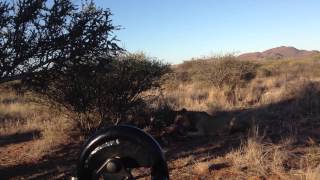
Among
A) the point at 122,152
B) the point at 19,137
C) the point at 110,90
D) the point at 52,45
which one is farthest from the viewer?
the point at 19,137

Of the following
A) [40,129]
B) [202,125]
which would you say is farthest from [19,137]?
[202,125]

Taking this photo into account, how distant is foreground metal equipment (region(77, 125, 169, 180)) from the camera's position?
2.64 metres

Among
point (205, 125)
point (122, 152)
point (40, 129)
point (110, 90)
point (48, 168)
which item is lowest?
point (48, 168)

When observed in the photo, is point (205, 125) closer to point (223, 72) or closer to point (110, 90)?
point (110, 90)

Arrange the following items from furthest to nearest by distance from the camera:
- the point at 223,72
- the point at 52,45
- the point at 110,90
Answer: the point at 223,72 → the point at 110,90 → the point at 52,45

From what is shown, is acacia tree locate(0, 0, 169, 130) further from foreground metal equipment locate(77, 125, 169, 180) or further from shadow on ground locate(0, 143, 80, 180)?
foreground metal equipment locate(77, 125, 169, 180)

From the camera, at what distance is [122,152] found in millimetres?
2664

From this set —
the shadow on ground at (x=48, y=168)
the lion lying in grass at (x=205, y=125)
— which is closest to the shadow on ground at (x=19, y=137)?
the shadow on ground at (x=48, y=168)

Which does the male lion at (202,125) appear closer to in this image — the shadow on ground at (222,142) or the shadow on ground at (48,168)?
the shadow on ground at (222,142)

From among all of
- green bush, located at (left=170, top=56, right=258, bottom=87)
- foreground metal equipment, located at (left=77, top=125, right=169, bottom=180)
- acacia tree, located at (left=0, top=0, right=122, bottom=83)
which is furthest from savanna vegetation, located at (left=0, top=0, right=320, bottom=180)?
green bush, located at (left=170, top=56, right=258, bottom=87)

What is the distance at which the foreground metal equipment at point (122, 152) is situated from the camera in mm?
2645

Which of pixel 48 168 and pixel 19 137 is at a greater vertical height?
pixel 19 137

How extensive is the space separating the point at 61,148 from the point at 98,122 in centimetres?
110

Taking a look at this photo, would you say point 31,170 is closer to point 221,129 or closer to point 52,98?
point 52,98
